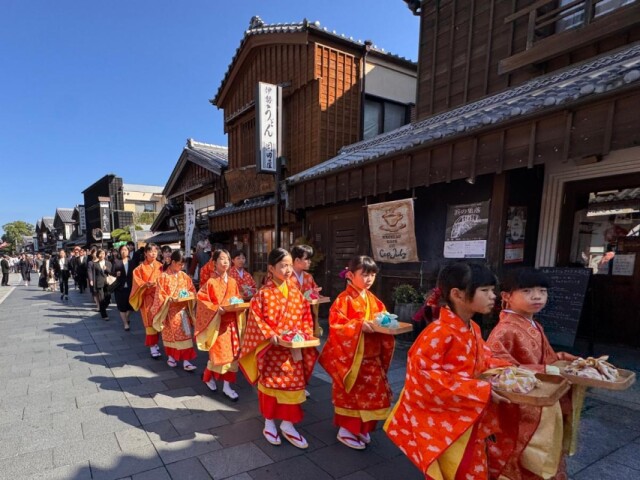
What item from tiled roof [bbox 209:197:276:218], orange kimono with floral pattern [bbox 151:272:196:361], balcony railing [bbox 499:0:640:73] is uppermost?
balcony railing [bbox 499:0:640:73]

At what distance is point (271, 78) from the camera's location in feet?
36.5

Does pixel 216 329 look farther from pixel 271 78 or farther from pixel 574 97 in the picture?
pixel 271 78

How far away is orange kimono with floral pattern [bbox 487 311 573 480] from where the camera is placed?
5.89 ft

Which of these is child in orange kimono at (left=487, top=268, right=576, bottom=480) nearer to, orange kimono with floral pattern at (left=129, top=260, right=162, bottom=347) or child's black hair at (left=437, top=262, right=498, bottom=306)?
child's black hair at (left=437, top=262, right=498, bottom=306)

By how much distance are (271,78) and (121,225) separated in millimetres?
25520

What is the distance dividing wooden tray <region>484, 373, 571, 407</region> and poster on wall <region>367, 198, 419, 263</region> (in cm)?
428

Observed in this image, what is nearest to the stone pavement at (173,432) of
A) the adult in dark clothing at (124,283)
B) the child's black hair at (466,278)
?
the child's black hair at (466,278)

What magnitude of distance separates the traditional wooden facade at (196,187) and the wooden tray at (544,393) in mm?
13525

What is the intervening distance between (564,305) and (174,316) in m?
5.43

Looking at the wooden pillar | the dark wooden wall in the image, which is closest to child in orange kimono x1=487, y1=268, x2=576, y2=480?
the wooden pillar

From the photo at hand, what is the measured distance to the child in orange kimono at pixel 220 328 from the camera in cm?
413

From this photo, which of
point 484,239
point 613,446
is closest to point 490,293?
point 613,446

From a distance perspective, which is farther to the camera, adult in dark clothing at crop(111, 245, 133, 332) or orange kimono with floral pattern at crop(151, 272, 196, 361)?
adult in dark clothing at crop(111, 245, 133, 332)

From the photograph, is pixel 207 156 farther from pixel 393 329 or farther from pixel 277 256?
pixel 393 329
